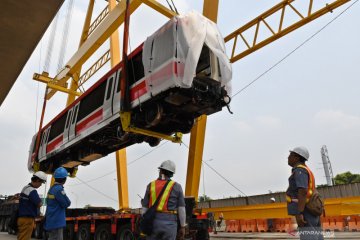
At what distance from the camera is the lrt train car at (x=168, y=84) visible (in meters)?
5.76

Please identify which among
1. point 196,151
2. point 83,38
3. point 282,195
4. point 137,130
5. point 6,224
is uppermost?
point 83,38

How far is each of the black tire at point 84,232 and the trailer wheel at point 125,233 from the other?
1.87 metres

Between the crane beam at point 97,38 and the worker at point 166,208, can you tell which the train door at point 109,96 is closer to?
the worker at point 166,208

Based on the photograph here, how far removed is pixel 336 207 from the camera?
42.1 ft

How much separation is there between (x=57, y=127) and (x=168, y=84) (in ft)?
20.9

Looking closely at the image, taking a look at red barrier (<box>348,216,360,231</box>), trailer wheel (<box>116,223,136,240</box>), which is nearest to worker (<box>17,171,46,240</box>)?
trailer wheel (<box>116,223,136,240</box>)

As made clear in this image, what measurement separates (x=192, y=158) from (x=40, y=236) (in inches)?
263

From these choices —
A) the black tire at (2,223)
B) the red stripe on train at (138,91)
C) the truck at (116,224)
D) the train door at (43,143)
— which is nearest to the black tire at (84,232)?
the truck at (116,224)

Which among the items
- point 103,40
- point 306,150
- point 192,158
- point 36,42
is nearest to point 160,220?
point 306,150

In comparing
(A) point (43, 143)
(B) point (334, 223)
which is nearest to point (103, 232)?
(A) point (43, 143)

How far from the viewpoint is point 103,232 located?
363 inches

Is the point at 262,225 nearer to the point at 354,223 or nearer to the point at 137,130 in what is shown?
the point at 354,223

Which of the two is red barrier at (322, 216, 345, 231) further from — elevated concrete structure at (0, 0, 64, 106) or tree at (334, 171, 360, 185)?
tree at (334, 171, 360, 185)

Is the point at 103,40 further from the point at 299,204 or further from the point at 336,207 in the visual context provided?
the point at 299,204
